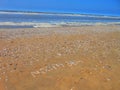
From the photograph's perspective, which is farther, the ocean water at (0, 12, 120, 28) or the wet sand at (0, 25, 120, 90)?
the ocean water at (0, 12, 120, 28)

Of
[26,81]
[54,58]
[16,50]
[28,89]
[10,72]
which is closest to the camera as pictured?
[28,89]

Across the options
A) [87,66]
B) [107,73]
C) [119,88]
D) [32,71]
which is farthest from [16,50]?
[119,88]

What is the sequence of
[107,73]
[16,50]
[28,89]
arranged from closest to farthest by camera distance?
1. [28,89]
2. [107,73]
3. [16,50]

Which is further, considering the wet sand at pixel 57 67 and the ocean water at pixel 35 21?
the ocean water at pixel 35 21

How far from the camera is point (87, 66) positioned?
36.3ft

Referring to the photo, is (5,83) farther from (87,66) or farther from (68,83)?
(87,66)

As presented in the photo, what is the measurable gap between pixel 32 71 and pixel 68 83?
1.76 metres

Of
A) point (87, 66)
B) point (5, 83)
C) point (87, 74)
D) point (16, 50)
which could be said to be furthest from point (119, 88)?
point (16, 50)

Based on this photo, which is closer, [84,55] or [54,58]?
[54,58]

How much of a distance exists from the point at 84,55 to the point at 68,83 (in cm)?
414

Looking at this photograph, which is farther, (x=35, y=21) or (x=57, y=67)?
(x=35, y=21)

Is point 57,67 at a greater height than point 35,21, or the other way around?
point 57,67

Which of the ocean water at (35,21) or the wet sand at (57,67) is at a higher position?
the wet sand at (57,67)

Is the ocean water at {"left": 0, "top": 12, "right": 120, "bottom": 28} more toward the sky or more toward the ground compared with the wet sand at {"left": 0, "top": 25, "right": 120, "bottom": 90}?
more toward the ground
